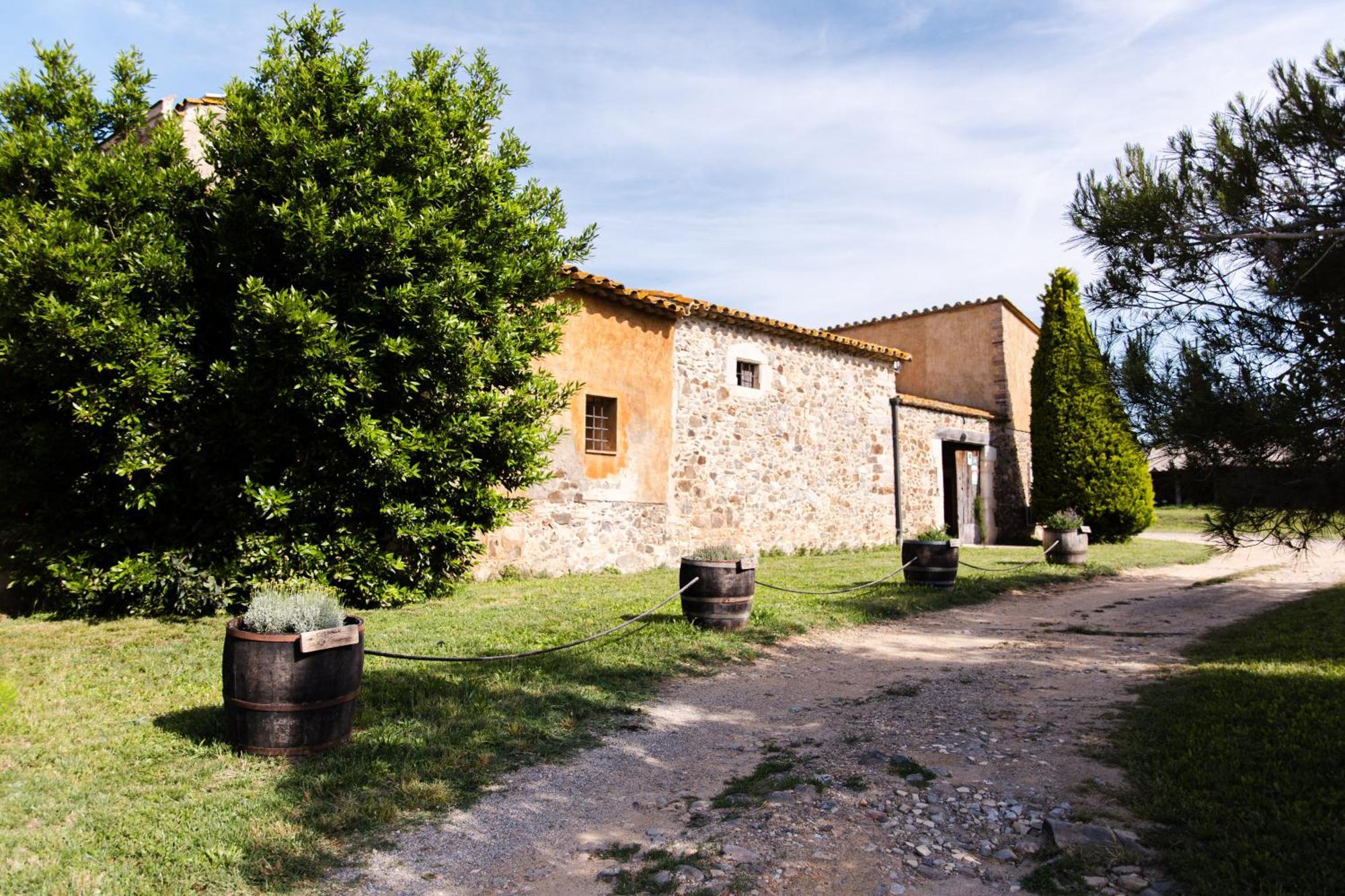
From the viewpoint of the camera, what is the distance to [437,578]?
29.4 ft

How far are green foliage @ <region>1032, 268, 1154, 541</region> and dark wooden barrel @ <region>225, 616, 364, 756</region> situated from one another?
17.1 m

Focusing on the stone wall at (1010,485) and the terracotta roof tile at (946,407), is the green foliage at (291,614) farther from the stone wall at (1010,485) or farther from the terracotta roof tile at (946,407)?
the stone wall at (1010,485)

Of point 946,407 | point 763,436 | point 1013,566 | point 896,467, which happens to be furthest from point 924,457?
point 763,436

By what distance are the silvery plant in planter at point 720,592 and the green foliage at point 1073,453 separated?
13.1m

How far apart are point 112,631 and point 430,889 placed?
5.86 meters

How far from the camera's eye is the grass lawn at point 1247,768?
9.26 feet

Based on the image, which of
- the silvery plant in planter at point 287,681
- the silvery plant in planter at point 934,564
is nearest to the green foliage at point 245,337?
the silvery plant in planter at point 287,681

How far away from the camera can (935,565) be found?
400 inches

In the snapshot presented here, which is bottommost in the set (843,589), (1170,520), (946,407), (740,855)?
(740,855)

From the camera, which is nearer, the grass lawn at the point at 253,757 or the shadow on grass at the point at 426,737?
the grass lawn at the point at 253,757

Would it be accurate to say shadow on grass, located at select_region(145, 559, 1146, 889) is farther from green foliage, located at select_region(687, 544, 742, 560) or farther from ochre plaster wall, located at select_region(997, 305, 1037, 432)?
ochre plaster wall, located at select_region(997, 305, 1037, 432)

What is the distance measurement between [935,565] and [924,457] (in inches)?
310

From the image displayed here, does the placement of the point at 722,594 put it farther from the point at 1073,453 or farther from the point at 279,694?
the point at 1073,453

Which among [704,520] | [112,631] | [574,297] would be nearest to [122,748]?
[112,631]
